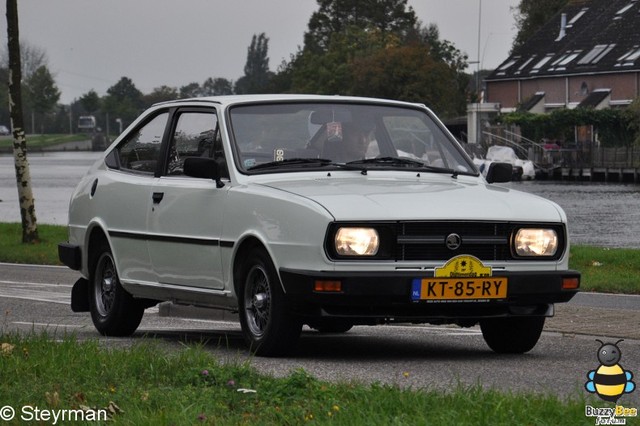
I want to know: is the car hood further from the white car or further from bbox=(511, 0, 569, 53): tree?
bbox=(511, 0, 569, 53): tree

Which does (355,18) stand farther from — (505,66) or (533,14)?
(505,66)

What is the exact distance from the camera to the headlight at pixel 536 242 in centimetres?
942

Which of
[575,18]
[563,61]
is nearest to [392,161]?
[563,61]

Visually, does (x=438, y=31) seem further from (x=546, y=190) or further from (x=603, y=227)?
(x=603, y=227)

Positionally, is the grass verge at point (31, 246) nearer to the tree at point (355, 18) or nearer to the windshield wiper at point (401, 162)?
the windshield wiper at point (401, 162)

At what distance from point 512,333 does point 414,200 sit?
1.33m

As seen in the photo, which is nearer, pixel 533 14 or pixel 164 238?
pixel 164 238

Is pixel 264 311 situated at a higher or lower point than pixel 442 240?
lower

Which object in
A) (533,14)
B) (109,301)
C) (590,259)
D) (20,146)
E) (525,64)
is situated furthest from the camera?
(533,14)

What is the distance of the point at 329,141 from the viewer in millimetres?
10461

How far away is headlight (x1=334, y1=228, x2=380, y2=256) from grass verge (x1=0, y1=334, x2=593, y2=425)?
1.16 metres

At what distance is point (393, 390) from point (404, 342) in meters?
4.08

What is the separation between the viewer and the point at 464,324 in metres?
9.70

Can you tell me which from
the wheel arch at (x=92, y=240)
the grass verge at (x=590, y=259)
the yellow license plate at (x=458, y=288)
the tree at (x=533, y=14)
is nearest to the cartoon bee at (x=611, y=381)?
the yellow license plate at (x=458, y=288)
